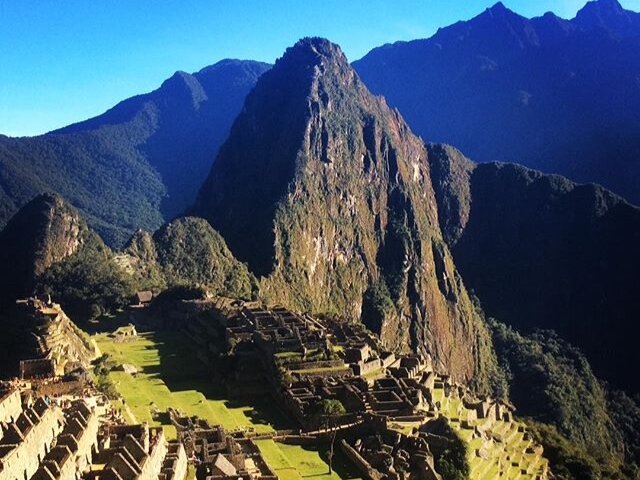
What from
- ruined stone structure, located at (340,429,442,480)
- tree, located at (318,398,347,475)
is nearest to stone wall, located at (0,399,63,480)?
ruined stone structure, located at (340,429,442,480)

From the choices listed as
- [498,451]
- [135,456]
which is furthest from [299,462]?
[498,451]

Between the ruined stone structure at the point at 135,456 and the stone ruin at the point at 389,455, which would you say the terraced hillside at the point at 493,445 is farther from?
the ruined stone structure at the point at 135,456

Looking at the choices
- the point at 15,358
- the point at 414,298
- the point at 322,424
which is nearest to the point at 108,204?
the point at 414,298

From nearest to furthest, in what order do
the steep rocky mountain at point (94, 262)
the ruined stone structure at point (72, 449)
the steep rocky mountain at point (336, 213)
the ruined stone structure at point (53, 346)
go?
the ruined stone structure at point (72, 449) < the ruined stone structure at point (53, 346) < the steep rocky mountain at point (94, 262) < the steep rocky mountain at point (336, 213)

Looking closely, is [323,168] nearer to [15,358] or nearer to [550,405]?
[550,405]

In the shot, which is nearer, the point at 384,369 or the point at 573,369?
the point at 384,369

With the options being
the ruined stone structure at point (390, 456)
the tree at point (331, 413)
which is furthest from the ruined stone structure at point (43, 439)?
the tree at point (331, 413)
